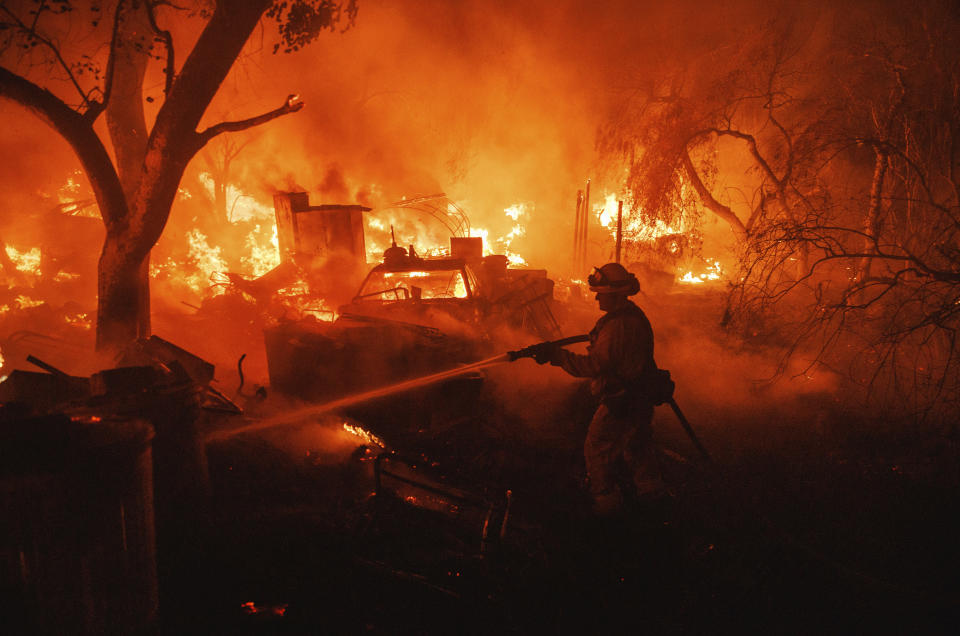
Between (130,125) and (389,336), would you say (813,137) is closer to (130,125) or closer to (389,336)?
(389,336)

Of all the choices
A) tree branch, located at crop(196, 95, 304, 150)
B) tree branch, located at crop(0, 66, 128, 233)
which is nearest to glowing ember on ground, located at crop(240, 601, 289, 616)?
tree branch, located at crop(0, 66, 128, 233)

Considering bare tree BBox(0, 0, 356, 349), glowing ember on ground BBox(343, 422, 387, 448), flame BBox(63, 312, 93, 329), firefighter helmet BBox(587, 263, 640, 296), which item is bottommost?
glowing ember on ground BBox(343, 422, 387, 448)

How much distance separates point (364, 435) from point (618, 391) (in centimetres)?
261

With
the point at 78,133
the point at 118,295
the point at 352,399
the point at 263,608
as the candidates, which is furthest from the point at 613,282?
the point at 78,133

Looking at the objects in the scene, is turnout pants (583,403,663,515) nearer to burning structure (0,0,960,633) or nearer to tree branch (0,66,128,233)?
burning structure (0,0,960,633)

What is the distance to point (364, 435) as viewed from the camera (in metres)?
5.12

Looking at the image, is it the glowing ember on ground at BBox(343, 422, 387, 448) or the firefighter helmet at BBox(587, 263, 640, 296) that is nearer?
the firefighter helmet at BBox(587, 263, 640, 296)

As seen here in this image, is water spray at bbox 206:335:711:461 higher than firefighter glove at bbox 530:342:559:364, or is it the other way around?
firefighter glove at bbox 530:342:559:364

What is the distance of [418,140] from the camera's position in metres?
23.8

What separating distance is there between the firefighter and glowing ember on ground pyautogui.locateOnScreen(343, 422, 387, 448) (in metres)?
1.95

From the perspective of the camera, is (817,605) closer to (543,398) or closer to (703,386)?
(543,398)

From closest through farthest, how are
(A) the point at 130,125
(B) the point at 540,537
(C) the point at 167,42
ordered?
(B) the point at 540,537 → (C) the point at 167,42 → (A) the point at 130,125

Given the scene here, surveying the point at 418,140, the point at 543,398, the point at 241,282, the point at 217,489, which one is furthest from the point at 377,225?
the point at 217,489

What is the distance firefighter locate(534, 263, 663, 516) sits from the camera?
424 cm
